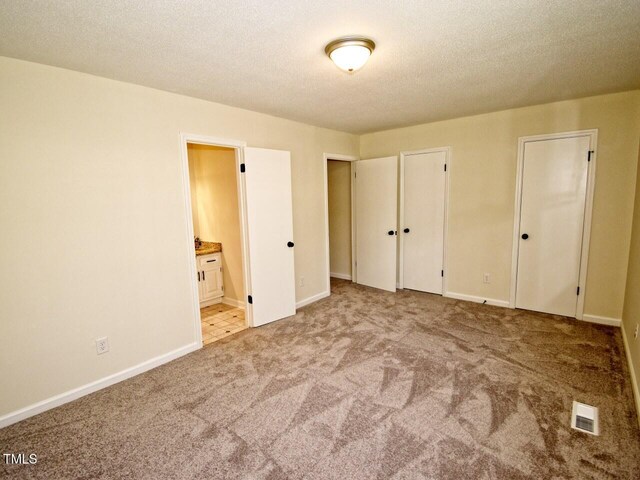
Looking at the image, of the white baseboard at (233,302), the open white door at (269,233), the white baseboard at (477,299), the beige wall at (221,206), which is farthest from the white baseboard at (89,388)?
the white baseboard at (477,299)

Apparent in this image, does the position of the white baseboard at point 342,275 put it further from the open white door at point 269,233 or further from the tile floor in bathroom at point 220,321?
the tile floor in bathroom at point 220,321

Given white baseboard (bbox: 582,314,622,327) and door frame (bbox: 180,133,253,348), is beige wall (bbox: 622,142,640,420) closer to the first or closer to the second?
white baseboard (bbox: 582,314,622,327)

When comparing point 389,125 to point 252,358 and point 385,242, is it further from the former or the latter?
point 252,358

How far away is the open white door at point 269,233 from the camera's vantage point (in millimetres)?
3480

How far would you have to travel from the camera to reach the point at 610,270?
133 inches

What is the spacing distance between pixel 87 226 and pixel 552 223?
4643 mm

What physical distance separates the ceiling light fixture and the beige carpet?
7.63 ft

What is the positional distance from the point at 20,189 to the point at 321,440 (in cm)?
257

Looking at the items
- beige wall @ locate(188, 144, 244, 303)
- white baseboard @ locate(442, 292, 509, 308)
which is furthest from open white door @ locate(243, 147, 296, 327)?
white baseboard @ locate(442, 292, 509, 308)

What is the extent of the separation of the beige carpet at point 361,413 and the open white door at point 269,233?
517mm

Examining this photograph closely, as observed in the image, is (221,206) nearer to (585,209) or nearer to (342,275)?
(342,275)

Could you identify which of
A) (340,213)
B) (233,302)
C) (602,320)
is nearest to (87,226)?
(233,302)

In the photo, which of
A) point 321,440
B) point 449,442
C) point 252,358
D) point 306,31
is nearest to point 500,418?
point 449,442

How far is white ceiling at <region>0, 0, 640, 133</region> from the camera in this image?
5.28ft
